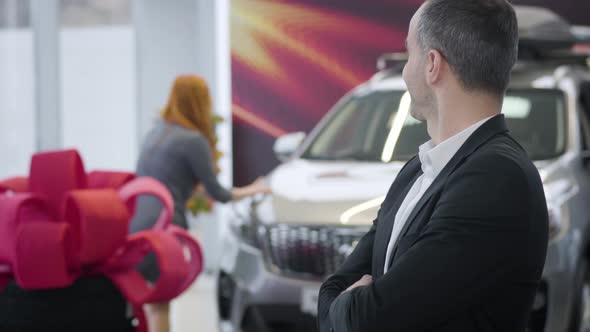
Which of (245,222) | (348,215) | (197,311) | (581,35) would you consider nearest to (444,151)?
(348,215)

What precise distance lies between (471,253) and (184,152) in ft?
10.8

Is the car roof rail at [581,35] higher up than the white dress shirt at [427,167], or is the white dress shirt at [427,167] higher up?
the white dress shirt at [427,167]

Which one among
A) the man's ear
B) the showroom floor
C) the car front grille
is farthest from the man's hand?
the showroom floor

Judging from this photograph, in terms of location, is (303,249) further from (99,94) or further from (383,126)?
(99,94)

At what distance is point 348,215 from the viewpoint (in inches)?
138

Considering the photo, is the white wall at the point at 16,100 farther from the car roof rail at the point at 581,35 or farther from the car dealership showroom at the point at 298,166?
the car roof rail at the point at 581,35

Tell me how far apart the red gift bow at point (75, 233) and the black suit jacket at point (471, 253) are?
37.1 inches

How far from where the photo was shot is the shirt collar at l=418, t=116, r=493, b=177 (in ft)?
5.09

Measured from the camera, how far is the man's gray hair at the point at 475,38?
5.02 feet

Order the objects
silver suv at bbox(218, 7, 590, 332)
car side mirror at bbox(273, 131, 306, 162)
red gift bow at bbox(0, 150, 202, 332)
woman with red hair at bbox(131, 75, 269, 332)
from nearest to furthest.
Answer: red gift bow at bbox(0, 150, 202, 332), silver suv at bbox(218, 7, 590, 332), woman with red hair at bbox(131, 75, 269, 332), car side mirror at bbox(273, 131, 306, 162)

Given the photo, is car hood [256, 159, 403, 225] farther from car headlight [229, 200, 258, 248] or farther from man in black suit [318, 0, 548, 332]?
man in black suit [318, 0, 548, 332]

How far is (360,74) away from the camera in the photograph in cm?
631

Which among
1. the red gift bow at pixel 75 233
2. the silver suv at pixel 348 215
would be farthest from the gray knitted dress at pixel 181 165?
the red gift bow at pixel 75 233

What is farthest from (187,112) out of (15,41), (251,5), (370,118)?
(15,41)
